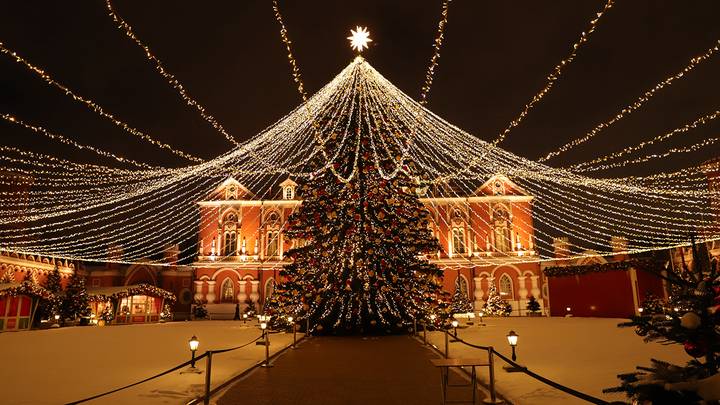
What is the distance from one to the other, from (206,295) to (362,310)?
22.3 meters

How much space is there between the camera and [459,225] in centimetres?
3550

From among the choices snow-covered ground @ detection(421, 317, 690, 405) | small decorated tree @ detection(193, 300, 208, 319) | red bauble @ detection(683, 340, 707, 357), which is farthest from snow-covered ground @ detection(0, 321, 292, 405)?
small decorated tree @ detection(193, 300, 208, 319)

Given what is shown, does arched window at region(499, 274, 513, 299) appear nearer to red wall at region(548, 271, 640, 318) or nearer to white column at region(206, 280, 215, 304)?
red wall at region(548, 271, 640, 318)

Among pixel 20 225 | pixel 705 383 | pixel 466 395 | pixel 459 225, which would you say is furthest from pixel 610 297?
pixel 20 225

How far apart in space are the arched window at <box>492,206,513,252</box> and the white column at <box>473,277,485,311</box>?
288 centimetres

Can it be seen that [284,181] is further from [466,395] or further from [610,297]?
[466,395]

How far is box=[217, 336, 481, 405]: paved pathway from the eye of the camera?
6527 millimetres

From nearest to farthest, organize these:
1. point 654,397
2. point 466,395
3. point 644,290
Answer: point 654,397 < point 466,395 < point 644,290

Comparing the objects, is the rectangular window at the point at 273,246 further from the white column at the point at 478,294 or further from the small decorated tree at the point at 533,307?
the small decorated tree at the point at 533,307

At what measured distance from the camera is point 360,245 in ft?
50.7

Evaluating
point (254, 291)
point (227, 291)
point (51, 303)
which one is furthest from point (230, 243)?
point (51, 303)

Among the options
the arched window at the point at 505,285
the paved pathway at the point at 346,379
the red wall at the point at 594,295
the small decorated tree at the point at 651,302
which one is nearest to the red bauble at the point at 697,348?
the paved pathway at the point at 346,379

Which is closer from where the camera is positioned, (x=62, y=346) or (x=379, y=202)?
(x=62, y=346)

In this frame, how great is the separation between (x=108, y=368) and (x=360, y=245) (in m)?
8.12
